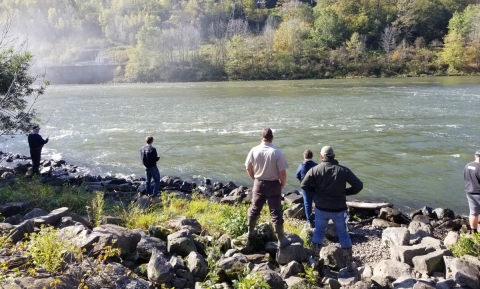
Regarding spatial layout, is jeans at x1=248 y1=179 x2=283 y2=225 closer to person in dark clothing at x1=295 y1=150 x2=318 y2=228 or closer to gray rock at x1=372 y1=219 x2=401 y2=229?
person in dark clothing at x1=295 y1=150 x2=318 y2=228

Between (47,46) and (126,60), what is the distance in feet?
168

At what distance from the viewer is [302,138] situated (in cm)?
2097

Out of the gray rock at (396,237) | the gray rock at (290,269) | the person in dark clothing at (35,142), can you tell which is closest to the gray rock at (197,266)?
the gray rock at (290,269)

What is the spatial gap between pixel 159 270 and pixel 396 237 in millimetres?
Result: 4992

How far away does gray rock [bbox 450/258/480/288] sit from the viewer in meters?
5.50

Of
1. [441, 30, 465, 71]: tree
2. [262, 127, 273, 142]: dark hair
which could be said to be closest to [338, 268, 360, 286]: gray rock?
[262, 127, 273, 142]: dark hair

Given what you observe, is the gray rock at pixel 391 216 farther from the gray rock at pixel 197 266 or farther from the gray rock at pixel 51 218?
the gray rock at pixel 51 218

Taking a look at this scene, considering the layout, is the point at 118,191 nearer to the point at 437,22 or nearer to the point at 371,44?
the point at 371,44

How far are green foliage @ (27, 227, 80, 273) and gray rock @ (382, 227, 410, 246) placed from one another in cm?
590

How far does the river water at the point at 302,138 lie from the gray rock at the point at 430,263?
5893 millimetres

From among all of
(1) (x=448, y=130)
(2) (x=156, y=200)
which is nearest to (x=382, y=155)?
(1) (x=448, y=130)

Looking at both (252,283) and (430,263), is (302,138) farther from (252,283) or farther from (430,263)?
(252,283)

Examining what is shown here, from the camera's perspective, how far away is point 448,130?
21562mm

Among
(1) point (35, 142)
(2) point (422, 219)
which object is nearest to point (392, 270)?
(2) point (422, 219)
